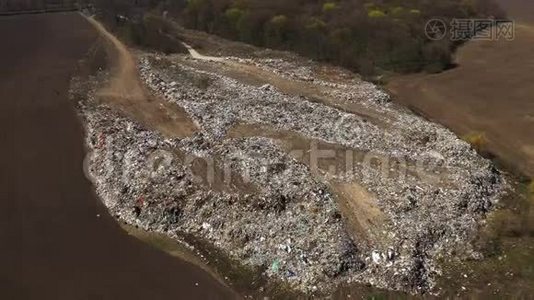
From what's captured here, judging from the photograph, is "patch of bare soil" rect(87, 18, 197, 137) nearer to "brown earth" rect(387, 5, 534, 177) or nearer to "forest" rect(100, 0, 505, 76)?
"forest" rect(100, 0, 505, 76)

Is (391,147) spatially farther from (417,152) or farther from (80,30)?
(80,30)

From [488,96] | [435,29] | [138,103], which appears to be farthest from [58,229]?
[435,29]

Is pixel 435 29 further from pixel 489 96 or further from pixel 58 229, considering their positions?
pixel 58 229

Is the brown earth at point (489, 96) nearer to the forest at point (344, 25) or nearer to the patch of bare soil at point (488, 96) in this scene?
the patch of bare soil at point (488, 96)

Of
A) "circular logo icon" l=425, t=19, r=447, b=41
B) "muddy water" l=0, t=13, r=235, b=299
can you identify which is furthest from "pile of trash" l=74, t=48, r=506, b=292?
A: "circular logo icon" l=425, t=19, r=447, b=41

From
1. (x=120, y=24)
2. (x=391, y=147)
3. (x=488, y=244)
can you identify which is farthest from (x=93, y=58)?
(x=488, y=244)
